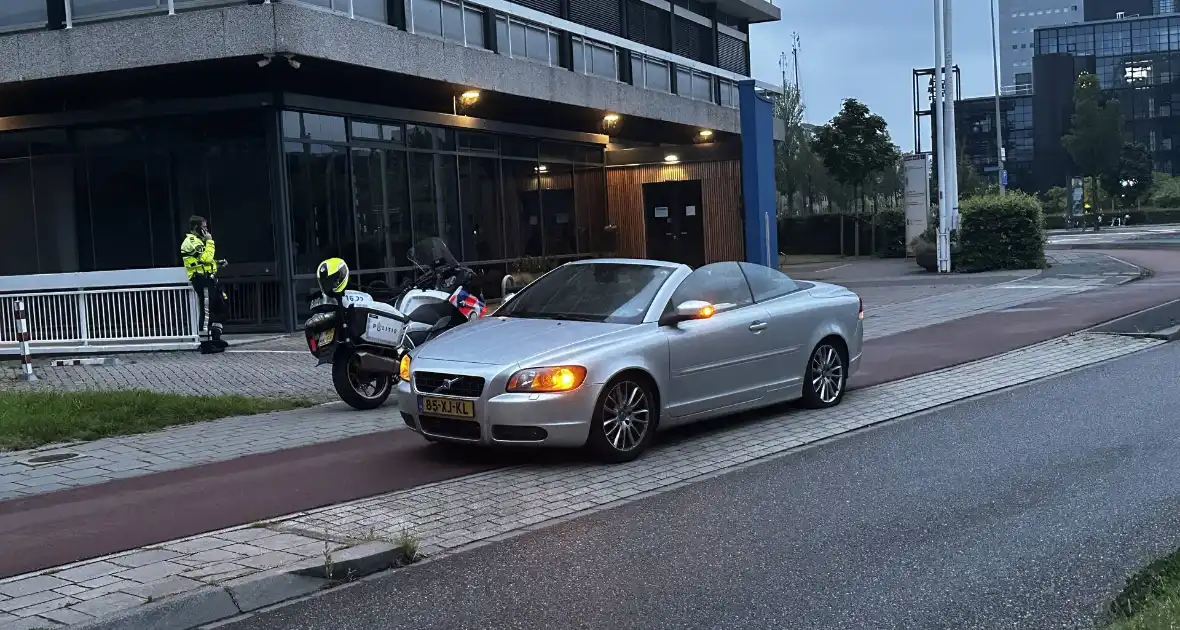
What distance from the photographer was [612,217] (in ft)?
101

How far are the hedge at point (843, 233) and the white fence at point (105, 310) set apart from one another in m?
31.9

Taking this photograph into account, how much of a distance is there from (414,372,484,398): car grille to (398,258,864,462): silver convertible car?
1 centimetres

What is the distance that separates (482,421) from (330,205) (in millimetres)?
11770

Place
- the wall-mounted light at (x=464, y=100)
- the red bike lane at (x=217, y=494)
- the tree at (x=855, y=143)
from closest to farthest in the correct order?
the red bike lane at (x=217, y=494), the wall-mounted light at (x=464, y=100), the tree at (x=855, y=143)

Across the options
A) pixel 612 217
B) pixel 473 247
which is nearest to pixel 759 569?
pixel 473 247

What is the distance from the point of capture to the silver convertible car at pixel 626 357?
8.26 meters

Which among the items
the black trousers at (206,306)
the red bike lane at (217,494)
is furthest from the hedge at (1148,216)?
the red bike lane at (217,494)

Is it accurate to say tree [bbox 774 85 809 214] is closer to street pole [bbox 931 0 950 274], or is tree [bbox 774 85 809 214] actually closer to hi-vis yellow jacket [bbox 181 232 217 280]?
street pole [bbox 931 0 950 274]

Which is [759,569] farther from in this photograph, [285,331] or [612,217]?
[612,217]

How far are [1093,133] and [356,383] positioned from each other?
253 ft

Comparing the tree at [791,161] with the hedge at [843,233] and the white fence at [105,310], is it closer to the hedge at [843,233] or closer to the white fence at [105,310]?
the hedge at [843,233]

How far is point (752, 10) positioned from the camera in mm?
36125

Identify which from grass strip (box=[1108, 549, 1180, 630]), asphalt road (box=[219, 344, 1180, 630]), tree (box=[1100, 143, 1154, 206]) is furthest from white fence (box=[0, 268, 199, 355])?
tree (box=[1100, 143, 1154, 206])

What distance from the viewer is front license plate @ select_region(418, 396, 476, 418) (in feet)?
27.2
